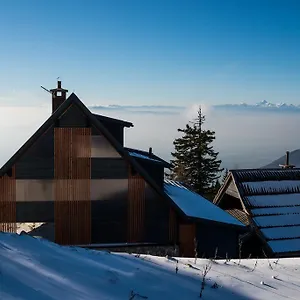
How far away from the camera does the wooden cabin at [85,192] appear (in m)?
14.4

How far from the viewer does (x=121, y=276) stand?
5379 mm

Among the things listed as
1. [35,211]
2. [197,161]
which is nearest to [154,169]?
[35,211]

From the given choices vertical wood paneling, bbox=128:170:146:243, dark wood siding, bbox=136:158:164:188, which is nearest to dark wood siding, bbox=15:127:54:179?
vertical wood paneling, bbox=128:170:146:243

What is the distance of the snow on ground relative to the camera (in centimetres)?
471

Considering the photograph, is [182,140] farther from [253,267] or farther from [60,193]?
[253,267]

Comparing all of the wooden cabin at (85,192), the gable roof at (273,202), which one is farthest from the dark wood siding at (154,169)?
the gable roof at (273,202)

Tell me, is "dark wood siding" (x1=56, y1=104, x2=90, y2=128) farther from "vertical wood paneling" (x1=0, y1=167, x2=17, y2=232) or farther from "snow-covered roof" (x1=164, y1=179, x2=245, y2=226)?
"snow-covered roof" (x1=164, y1=179, x2=245, y2=226)

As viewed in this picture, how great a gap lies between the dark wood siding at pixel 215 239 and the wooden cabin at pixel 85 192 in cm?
11

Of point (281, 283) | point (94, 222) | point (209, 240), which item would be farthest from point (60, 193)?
point (281, 283)

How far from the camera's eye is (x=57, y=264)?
5531mm

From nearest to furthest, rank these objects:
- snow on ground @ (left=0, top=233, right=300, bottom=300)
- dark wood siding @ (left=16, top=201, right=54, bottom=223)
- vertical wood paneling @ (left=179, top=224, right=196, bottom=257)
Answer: snow on ground @ (left=0, top=233, right=300, bottom=300), dark wood siding @ (left=16, top=201, right=54, bottom=223), vertical wood paneling @ (left=179, top=224, right=196, bottom=257)

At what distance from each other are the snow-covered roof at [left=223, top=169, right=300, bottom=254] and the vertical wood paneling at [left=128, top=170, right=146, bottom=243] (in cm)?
633

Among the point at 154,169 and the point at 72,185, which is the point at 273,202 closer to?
the point at 154,169

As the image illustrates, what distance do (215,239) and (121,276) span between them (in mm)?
11006
